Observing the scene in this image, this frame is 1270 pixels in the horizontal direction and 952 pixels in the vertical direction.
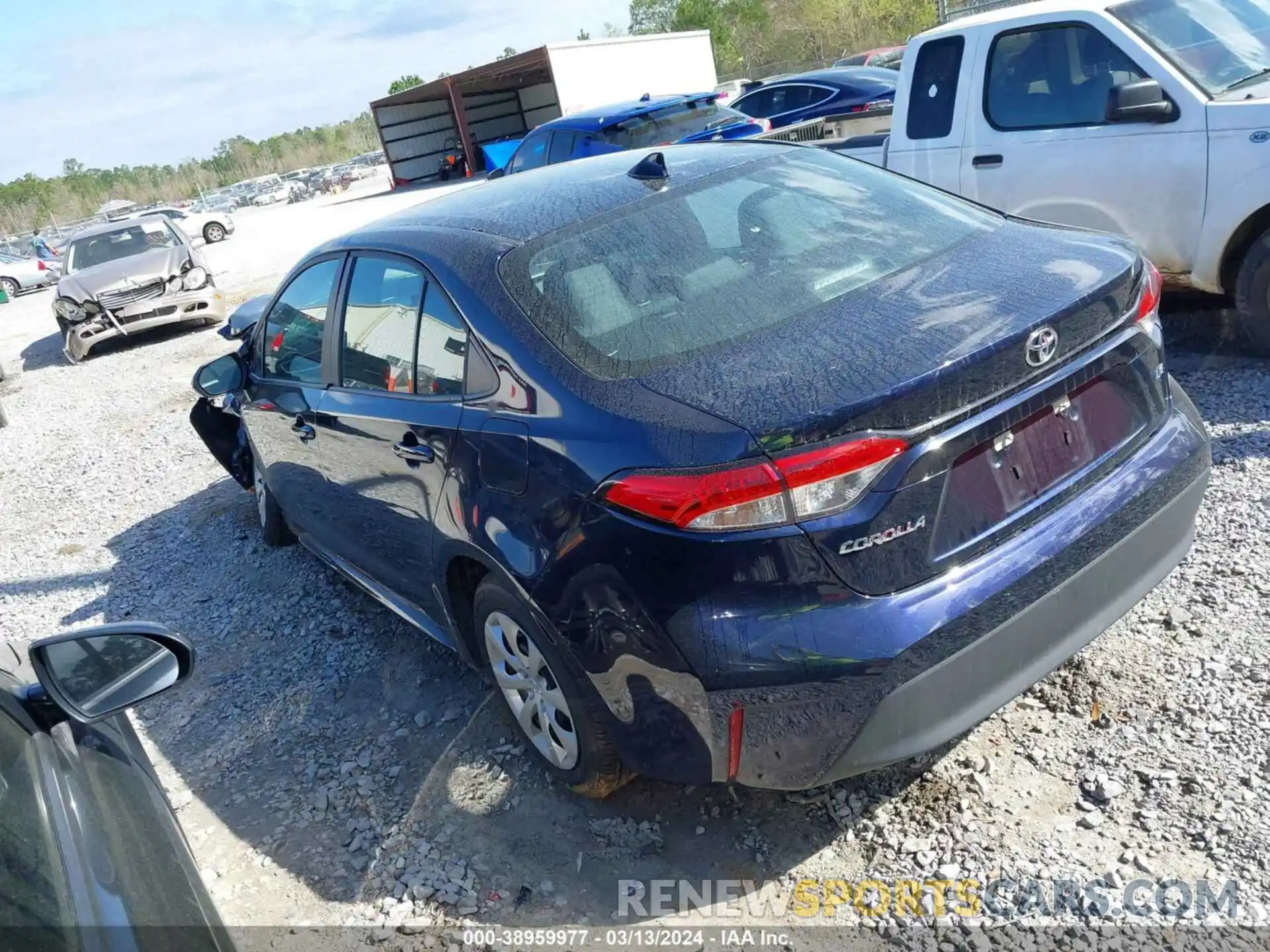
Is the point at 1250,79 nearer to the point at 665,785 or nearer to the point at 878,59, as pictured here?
the point at 665,785

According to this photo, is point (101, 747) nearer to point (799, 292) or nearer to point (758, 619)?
point (758, 619)

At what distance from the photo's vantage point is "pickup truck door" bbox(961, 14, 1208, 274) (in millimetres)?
4883

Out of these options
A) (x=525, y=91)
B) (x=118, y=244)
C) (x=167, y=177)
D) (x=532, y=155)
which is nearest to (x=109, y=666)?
(x=532, y=155)

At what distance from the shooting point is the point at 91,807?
1.74 m

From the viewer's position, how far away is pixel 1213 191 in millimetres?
4762

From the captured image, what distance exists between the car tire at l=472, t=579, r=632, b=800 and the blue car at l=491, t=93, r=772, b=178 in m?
8.69

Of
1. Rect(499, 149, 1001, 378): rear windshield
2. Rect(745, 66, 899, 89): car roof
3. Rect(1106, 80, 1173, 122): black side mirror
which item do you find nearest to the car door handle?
Rect(499, 149, 1001, 378): rear windshield

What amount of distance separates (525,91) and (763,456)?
3935 centimetres

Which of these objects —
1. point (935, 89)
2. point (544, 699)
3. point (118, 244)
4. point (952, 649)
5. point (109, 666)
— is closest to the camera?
point (109, 666)

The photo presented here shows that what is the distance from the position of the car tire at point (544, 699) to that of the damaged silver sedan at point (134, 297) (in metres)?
11.5

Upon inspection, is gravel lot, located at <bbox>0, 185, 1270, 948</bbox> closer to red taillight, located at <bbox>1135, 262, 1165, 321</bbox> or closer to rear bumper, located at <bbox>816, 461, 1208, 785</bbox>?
rear bumper, located at <bbox>816, 461, 1208, 785</bbox>

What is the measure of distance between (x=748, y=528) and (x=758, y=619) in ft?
0.69

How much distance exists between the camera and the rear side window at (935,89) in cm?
582

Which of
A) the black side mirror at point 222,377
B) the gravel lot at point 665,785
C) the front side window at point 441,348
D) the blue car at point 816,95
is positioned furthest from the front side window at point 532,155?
the front side window at point 441,348
